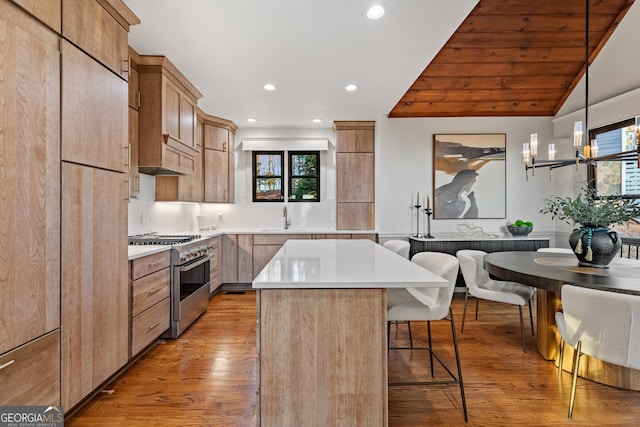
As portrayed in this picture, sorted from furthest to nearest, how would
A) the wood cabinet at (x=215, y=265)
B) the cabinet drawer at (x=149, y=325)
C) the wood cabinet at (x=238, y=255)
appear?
the wood cabinet at (x=238, y=255)
the wood cabinet at (x=215, y=265)
the cabinet drawer at (x=149, y=325)

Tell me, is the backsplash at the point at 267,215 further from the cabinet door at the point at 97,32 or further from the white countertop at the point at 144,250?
the cabinet door at the point at 97,32

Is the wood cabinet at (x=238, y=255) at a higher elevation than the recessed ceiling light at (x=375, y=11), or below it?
below

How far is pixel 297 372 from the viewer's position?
1.53m

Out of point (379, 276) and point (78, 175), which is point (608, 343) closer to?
point (379, 276)

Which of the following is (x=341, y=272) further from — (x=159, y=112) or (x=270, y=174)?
(x=270, y=174)

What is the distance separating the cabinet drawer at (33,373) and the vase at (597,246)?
344 cm

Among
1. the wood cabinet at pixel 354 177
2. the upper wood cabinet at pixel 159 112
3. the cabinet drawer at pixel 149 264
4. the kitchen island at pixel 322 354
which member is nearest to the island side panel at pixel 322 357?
the kitchen island at pixel 322 354

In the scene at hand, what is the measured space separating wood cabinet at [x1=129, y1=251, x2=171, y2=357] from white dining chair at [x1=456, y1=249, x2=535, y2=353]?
9.00 ft

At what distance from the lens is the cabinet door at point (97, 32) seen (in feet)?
5.74

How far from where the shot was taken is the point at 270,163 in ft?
17.6

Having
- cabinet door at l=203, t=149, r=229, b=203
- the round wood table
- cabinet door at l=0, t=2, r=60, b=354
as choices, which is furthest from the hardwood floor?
cabinet door at l=203, t=149, r=229, b=203

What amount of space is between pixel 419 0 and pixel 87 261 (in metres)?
2.70

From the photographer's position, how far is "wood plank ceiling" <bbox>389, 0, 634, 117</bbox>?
134 inches

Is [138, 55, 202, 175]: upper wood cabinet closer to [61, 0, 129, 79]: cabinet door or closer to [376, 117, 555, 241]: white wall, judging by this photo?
[61, 0, 129, 79]: cabinet door
